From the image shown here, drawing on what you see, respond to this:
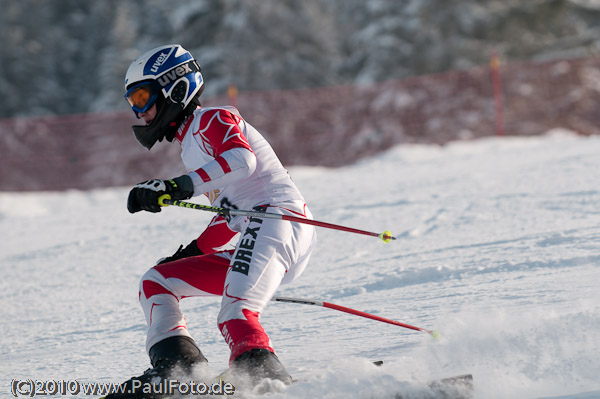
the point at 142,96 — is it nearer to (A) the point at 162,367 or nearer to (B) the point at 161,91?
(B) the point at 161,91

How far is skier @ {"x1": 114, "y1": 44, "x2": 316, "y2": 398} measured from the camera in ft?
9.40

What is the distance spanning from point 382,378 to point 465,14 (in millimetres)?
24446

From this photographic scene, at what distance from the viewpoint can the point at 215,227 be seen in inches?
140

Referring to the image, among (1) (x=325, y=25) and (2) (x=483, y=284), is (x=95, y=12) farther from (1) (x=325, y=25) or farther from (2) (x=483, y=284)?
(2) (x=483, y=284)

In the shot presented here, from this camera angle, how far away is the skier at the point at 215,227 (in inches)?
113

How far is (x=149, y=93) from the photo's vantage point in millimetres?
3318

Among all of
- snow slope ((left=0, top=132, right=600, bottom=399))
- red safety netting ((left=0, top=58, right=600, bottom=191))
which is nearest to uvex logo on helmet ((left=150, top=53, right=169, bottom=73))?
snow slope ((left=0, top=132, right=600, bottom=399))

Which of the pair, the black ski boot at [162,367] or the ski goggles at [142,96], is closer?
the black ski boot at [162,367]

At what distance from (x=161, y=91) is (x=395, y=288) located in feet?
7.65

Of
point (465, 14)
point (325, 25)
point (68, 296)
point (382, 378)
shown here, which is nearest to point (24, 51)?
point (325, 25)

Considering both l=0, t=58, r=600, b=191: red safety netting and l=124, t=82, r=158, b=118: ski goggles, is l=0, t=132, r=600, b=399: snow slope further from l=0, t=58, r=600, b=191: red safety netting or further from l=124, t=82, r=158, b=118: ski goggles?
l=0, t=58, r=600, b=191: red safety netting

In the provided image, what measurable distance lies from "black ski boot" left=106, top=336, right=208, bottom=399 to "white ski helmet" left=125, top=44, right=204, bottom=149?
95 cm

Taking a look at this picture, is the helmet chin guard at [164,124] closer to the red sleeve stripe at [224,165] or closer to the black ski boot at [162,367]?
the red sleeve stripe at [224,165]

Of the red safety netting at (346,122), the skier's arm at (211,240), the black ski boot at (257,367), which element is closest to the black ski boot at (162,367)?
the black ski boot at (257,367)
